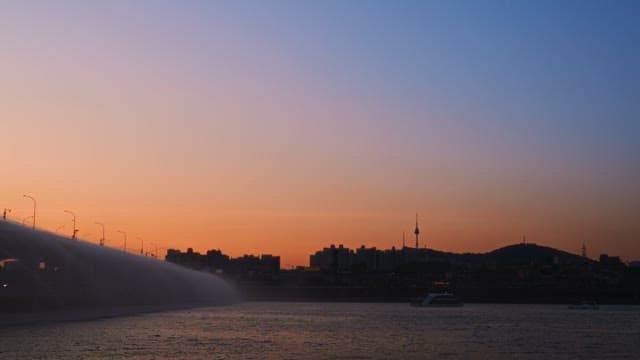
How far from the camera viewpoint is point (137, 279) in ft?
557

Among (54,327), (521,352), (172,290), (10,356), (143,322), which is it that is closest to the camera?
(10,356)

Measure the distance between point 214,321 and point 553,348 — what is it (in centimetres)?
4826

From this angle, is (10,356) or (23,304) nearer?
(10,356)

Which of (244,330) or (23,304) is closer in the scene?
(244,330)

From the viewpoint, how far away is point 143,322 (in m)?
107

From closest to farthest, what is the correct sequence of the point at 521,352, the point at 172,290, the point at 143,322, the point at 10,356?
the point at 10,356, the point at 521,352, the point at 143,322, the point at 172,290

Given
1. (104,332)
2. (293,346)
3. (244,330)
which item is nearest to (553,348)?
(293,346)

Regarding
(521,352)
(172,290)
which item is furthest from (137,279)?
(521,352)

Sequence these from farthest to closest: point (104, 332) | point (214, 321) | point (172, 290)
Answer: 1. point (172, 290)
2. point (214, 321)
3. point (104, 332)

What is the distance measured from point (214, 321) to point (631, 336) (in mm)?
46565

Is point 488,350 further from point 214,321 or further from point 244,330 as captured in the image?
point 214,321

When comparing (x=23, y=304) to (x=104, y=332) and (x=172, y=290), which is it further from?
(x=172, y=290)

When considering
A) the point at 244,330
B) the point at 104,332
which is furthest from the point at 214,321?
the point at 104,332

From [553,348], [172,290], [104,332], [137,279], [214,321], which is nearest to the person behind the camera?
[553,348]
